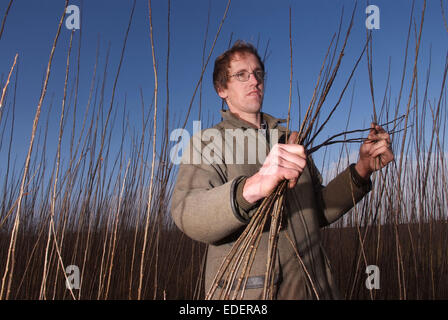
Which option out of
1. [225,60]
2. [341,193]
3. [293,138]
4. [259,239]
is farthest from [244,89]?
[259,239]

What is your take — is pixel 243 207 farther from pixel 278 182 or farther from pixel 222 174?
pixel 222 174

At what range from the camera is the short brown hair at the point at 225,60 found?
3.59ft

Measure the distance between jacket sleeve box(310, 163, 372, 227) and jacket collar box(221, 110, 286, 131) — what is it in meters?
0.25

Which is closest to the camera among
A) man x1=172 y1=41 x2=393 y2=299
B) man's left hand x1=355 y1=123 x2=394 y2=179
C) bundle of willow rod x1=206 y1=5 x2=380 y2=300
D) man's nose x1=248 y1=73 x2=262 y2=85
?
bundle of willow rod x1=206 y1=5 x2=380 y2=300

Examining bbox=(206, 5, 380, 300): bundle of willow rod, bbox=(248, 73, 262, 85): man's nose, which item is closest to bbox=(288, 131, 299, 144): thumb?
bbox=(206, 5, 380, 300): bundle of willow rod

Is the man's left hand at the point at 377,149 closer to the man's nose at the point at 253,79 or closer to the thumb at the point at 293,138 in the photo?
the thumb at the point at 293,138

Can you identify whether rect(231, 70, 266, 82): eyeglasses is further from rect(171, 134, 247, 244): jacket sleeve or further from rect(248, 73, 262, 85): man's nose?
rect(171, 134, 247, 244): jacket sleeve

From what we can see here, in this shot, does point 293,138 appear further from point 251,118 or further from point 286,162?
point 251,118

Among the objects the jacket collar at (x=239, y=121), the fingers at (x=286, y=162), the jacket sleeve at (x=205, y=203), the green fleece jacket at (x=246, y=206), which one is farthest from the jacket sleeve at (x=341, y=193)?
the fingers at (x=286, y=162)

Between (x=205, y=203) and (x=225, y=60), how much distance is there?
0.57m

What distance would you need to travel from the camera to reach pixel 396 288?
1854mm

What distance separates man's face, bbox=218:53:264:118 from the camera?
3.34ft

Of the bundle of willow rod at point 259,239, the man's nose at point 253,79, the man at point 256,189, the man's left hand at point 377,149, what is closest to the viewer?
the bundle of willow rod at point 259,239
